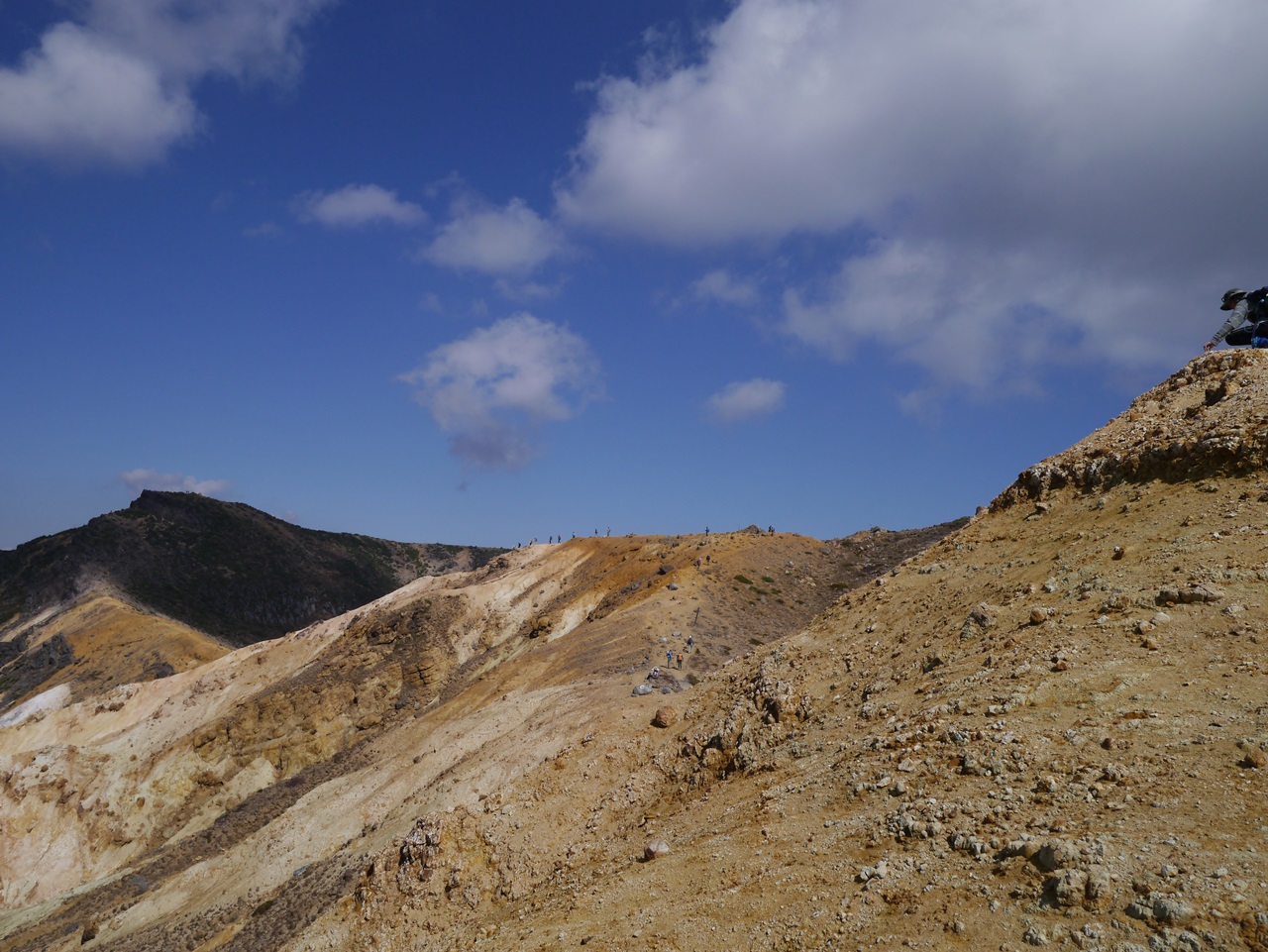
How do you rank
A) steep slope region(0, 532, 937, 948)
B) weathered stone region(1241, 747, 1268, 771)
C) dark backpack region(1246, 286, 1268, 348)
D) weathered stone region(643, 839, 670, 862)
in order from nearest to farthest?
weathered stone region(1241, 747, 1268, 771) → weathered stone region(643, 839, 670, 862) → dark backpack region(1246, 286, 1268, 348) → steep slope region(0, 532, 937, 948)

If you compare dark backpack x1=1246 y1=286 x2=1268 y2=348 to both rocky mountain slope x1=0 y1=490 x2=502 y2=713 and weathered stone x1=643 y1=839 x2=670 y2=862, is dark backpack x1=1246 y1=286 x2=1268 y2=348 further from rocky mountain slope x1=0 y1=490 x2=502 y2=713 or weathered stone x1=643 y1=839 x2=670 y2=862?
rocky mountain slope x1=0 y1=490 x2=502 y2=713

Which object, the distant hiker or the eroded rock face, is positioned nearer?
the eroded rock face

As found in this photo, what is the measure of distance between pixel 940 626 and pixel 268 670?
191ft

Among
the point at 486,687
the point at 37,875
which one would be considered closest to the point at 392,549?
the point at 37,875

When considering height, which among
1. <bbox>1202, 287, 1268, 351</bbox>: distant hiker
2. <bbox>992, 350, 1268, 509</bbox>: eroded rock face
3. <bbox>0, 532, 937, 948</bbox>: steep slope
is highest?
<bbox>1202, 287, 1268, 351</bbox>: distant hiker

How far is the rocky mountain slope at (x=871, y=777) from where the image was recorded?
10.5 m

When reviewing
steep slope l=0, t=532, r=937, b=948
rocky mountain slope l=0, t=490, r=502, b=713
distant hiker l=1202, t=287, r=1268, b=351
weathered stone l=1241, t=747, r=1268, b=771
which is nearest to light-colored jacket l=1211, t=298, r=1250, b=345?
distant hiker l=1202, t=287, r=1268, b=351

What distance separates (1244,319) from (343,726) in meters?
55.2

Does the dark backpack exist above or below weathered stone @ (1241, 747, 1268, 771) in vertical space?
above

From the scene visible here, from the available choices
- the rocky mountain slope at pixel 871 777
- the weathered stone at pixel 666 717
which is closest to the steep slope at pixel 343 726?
the rocky mountain slope at pixel 871 777

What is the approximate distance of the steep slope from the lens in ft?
105

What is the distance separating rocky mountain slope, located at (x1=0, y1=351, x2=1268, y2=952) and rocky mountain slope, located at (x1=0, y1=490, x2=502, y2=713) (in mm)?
49386

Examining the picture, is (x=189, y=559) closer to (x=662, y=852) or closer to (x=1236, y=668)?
(x=662, y=852)

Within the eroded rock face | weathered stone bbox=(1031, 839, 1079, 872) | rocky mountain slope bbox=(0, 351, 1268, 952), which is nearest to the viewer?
A: weathered stone bbox=(1031, 839, 1079, 872)
